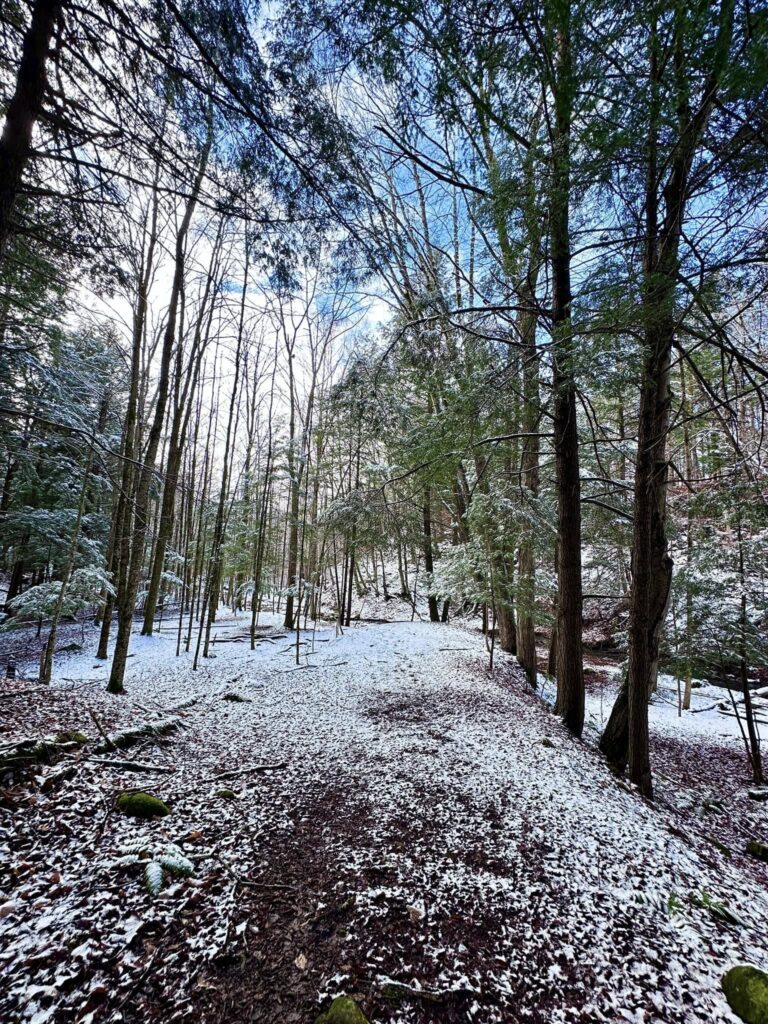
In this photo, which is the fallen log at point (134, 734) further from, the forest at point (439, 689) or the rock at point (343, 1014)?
the rock at point (343, 1014)

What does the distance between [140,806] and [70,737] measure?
3.95ft

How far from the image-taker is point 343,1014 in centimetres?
162

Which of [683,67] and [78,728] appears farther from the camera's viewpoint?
[78,728]

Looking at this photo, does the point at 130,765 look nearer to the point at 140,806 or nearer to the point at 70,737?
the point at 70,737

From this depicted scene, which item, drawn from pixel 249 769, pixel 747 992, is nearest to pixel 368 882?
pixel 249 769

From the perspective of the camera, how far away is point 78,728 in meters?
3.75

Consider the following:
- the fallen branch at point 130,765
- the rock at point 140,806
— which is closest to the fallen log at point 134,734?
the fallen branch at point 130,765

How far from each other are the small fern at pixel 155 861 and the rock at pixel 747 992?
2848 millimetres

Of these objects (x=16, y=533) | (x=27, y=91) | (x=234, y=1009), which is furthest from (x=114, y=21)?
(x=16, y=533)

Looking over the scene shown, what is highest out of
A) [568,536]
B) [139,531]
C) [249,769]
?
[568,536]

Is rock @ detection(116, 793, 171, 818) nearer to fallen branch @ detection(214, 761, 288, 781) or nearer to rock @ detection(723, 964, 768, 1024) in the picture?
fallen branch @ detection(214, 761, 288, 781)

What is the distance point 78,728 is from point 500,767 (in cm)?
419

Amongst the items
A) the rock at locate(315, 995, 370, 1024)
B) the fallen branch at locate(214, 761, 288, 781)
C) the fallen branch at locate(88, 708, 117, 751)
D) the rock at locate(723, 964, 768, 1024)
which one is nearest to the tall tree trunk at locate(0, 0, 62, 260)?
the fallen branch at locate(88, 708, 117, 751)

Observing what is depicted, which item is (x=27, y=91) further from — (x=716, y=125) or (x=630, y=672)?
(x=630, y=672)
